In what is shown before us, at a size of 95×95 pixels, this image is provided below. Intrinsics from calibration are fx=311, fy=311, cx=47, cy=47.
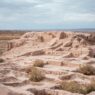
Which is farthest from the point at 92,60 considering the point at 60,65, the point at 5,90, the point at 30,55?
the point at 5,90

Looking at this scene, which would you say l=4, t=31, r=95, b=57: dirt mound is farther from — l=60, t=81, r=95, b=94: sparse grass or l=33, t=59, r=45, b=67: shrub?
l=60, t=81, r=95, b=94: sparse grass

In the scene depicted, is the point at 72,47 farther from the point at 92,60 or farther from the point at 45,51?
the point at 92,60

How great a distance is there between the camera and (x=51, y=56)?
2917 cm

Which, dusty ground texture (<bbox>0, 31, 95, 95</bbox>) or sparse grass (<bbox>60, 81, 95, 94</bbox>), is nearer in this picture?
sparse grass (<bbox>60, 81, 95, 94</bbox>)

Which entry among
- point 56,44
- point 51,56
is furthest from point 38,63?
point 56,44

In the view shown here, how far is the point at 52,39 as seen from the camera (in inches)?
1332

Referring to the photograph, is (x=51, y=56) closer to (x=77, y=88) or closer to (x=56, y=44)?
(x=56, y=44)

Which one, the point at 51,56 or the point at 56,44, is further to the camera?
the point at 56,44

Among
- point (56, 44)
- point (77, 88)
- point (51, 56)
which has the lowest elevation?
point (51, 56)

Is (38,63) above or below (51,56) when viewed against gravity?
above

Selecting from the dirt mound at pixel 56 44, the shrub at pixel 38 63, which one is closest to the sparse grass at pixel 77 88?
the shrub at pixel 38 63

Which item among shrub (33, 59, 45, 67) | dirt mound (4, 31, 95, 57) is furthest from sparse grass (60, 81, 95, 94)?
dirt mound (4, 31, 95, 57)

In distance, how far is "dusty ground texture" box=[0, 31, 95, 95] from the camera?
19562 mm

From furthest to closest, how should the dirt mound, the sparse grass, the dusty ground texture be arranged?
the dirt mound < the dusty ground texture < the sparse grass
